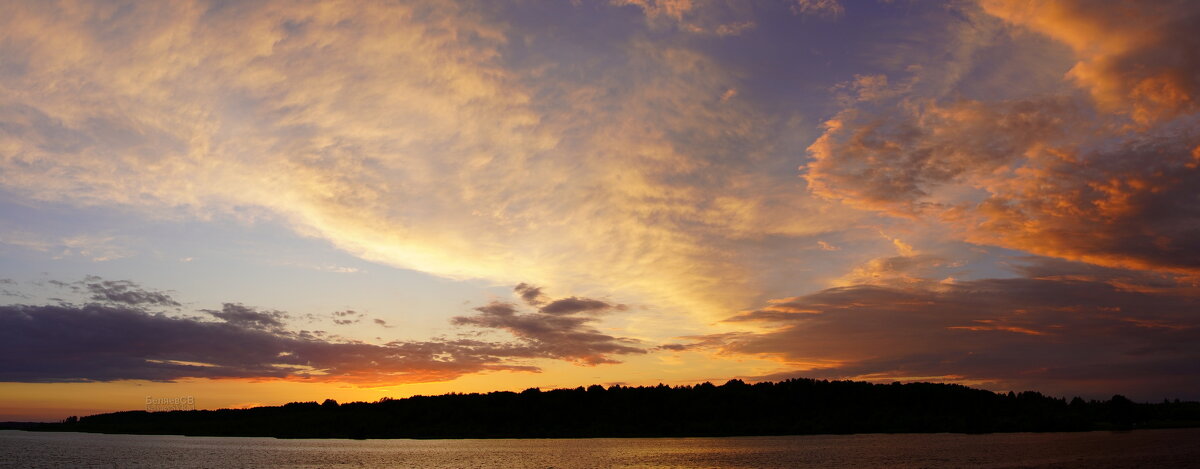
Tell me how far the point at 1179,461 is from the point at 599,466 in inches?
3522

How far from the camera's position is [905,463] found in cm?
11300

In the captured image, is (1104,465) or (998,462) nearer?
(1104,465)

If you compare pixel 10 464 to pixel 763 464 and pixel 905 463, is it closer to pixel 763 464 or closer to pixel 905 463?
pixel 763 464

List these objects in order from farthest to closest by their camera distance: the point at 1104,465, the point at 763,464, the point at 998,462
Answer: the point at 763,464
the point at 998,462
the point at 1104,465

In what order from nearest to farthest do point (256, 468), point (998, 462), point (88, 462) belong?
1. point (998, 462)
2. point (256, 468)
3. point (88, 462)

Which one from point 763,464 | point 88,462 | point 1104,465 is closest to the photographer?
point 1104,465

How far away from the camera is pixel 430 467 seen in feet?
441

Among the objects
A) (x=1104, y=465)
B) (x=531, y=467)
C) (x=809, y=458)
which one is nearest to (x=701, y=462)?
(x=809, y=458)

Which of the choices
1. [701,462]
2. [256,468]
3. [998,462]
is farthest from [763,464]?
[256,468]

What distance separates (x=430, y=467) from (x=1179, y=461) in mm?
122766

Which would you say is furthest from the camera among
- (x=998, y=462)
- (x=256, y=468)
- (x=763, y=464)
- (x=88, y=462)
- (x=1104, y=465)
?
(x=88, y=462)

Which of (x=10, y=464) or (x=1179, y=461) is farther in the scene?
(x=10, y=464)

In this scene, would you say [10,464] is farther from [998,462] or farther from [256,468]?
[998,462]

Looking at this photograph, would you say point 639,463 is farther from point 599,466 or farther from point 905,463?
point 905,463
